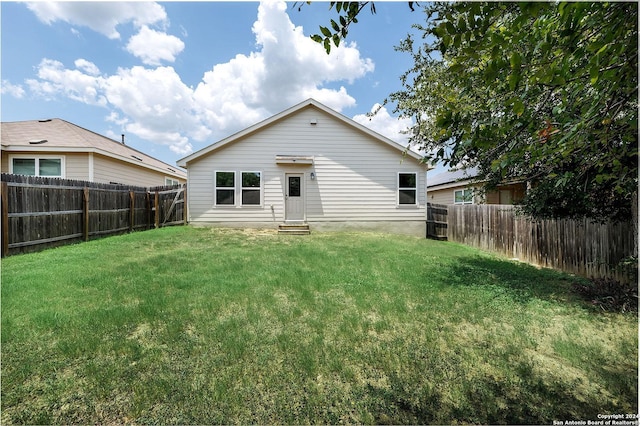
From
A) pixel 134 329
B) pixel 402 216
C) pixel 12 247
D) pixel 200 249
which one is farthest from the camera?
pixel 402 216

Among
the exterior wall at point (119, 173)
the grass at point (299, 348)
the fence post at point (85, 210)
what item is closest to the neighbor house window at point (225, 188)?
the fence post at point (85, 210)

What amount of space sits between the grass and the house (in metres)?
6.69

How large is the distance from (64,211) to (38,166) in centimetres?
626

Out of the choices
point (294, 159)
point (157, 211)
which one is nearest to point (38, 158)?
point (157, 211)

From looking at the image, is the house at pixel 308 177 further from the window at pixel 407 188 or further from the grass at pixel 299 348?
the grass at pixel 299 348

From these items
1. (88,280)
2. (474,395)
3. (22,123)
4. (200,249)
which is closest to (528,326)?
(474,395)

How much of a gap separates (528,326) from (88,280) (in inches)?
265

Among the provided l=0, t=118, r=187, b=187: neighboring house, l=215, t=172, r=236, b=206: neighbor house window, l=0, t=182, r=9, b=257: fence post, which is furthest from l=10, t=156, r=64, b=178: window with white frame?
l=0, t=182, r=9, b=257: fence post

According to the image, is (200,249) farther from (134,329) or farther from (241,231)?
(134,329)

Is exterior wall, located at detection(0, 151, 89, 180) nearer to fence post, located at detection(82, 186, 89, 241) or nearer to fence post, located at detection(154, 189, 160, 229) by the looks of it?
fence post, located at detection(154, 189, 160, 229)

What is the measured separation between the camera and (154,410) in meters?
2.09

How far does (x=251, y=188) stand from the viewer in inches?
480

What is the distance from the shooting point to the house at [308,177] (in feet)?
39.3

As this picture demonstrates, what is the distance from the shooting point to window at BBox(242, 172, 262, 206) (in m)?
12.1
